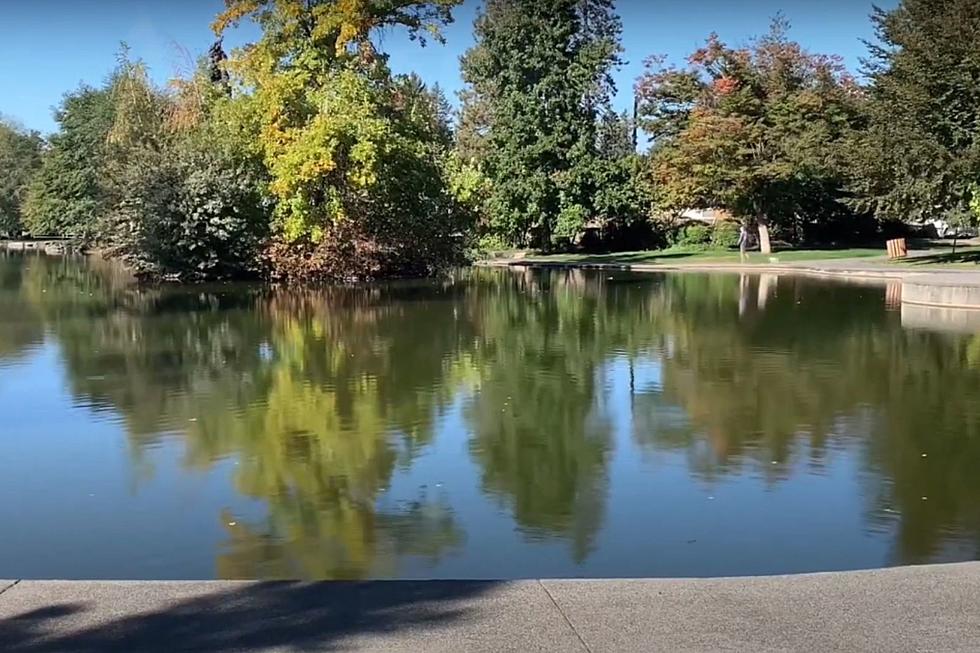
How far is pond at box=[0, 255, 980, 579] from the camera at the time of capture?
273 inches

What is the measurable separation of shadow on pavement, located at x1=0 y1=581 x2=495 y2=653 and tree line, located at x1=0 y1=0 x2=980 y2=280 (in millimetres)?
27220

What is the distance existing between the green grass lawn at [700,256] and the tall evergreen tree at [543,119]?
79.3 inches

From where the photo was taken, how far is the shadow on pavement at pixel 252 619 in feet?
13.5

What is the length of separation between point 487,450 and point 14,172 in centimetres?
8178

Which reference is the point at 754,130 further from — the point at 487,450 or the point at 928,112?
the point at 487,450

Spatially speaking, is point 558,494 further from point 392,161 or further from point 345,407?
point 392,161

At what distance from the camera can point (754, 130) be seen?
46438mm

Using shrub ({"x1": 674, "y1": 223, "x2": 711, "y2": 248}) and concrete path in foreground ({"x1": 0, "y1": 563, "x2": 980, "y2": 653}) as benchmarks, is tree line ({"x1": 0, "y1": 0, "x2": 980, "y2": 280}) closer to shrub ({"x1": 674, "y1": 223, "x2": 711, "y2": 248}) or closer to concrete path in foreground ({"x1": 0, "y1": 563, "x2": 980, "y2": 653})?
shrub ({"x1": 674, "y1": 223, "x2": 711, "y2": 248})

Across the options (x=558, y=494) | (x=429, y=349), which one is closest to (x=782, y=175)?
(x=429, y=349)

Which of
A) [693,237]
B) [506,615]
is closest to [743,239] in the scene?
[693,237]

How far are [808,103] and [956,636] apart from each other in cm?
4478

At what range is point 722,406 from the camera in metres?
12.2

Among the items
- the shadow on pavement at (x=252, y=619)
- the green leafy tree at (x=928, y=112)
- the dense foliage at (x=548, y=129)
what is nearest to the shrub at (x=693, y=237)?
the dense foliage at (x=548, y=129)

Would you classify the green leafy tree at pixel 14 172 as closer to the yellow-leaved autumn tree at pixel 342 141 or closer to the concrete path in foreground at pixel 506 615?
the yellow-leaved autumn tree at pixel 342 141
